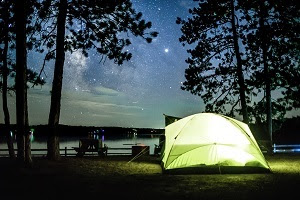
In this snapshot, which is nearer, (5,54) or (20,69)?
(20,69)

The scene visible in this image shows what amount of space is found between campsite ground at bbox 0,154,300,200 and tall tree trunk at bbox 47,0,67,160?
188cm

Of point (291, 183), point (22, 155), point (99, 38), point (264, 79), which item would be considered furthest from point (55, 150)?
point (264, 79)

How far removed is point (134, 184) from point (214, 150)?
15.7 ft

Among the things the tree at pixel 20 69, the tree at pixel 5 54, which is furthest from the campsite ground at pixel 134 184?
the tree at pixel 5 54

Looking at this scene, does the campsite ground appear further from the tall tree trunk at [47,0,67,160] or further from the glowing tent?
the tall tree trunk at [47,0,67,160]

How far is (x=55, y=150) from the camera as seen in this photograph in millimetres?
17625

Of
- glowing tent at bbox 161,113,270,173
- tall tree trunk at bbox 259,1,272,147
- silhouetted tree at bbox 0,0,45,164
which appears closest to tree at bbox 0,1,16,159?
silhouetted tree at bbox 0,0,45,164

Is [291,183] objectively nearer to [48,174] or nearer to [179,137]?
[179,137]

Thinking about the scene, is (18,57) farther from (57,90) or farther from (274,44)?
(274,44)

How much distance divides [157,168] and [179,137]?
72.6 inches

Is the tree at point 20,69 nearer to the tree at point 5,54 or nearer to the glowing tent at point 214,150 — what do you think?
the tree at point 5,54

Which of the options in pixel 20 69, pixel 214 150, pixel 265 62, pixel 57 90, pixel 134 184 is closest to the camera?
pixel 134 184

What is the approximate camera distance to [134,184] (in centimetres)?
1145

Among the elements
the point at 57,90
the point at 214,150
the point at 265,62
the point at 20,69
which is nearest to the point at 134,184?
the point at 214,150
